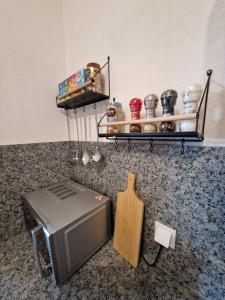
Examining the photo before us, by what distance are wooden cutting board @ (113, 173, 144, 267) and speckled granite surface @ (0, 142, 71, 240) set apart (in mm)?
596

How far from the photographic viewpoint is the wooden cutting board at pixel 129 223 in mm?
639

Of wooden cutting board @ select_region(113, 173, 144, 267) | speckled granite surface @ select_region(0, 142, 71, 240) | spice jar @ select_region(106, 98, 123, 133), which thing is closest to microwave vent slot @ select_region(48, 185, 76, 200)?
speckled granite surface @ select_region(0, 142, 71, 240)

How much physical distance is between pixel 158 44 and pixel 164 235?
0.79 m

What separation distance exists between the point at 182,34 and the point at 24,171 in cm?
107

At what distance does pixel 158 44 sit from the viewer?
21.4 inches

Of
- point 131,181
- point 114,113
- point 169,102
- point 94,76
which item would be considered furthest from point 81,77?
point 131,181

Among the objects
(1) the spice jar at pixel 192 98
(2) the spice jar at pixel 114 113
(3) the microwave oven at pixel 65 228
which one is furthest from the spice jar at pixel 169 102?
(3) the microwave oven at pixel 65 228

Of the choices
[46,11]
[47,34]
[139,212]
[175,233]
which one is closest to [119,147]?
[139,212]

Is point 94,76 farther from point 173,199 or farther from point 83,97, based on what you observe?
point 173,199

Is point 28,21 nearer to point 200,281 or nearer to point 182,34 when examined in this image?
point 182,34

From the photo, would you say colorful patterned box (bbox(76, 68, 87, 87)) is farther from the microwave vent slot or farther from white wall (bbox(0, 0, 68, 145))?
the microwave vent slot

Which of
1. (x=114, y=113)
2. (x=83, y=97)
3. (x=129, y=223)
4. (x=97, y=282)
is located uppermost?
(x=83, y=97)

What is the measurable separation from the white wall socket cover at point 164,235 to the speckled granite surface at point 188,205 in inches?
0.8

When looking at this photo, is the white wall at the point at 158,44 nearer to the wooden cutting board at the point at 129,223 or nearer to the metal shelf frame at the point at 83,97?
the metal shelf frame at the point at 83,97
